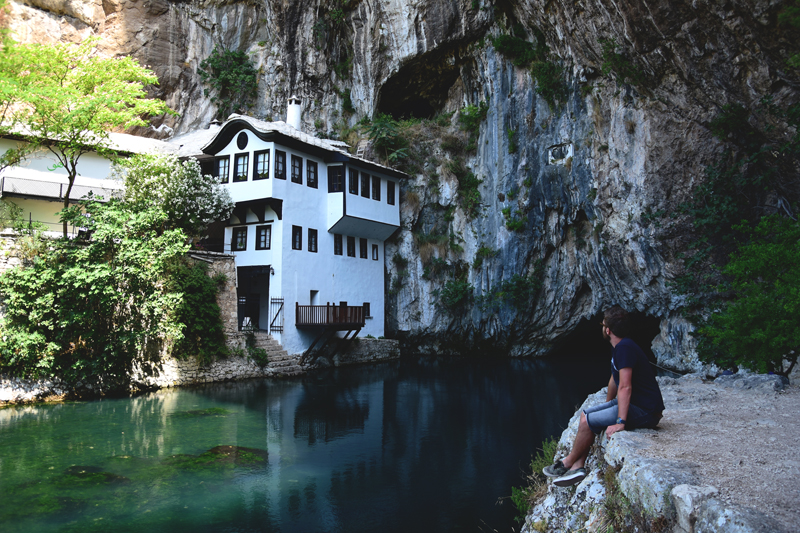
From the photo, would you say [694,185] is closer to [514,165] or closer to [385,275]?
[514,165]

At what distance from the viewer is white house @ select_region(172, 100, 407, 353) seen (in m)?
23.6

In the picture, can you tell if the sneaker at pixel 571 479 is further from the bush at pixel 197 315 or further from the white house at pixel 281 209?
the white house at pixel 281 209

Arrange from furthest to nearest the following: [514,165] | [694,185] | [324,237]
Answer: [514,165] < [324,237] < [694,185]

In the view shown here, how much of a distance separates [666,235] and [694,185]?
2.12 meters

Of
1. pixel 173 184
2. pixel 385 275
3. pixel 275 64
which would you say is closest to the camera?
pixel 173 184

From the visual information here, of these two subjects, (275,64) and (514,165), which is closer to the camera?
(514,165)

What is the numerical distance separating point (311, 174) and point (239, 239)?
469 cm

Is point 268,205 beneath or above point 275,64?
beneath

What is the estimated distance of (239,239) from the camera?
2478 cm

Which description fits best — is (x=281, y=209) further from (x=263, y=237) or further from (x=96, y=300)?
(x=96, y=300)

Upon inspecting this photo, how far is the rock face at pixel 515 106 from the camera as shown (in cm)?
1748

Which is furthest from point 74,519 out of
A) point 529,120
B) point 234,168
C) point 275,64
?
point 275,64

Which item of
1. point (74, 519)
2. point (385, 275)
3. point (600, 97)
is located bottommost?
point (74, 519)

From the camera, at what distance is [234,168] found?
79.8ft
